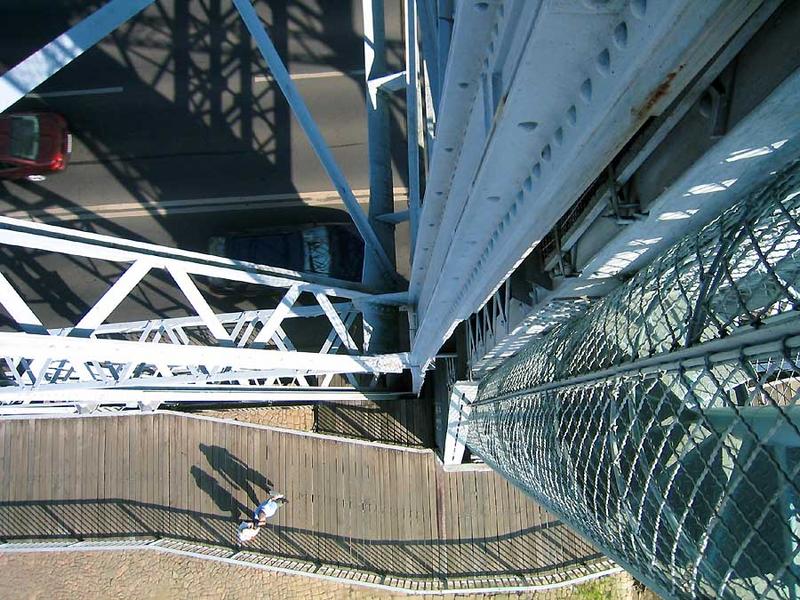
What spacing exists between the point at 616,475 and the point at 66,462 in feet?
47.4

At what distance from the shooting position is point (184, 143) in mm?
14008

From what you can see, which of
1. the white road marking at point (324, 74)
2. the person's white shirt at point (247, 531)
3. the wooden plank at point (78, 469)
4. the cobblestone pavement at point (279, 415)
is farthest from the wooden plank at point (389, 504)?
the white road marking at point (324, 74)

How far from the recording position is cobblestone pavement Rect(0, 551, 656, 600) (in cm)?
1385

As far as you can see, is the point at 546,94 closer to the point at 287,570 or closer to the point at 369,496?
the point at 369,496

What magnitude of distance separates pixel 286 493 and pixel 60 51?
1155 cm

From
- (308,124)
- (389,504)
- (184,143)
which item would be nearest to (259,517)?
(389,504)

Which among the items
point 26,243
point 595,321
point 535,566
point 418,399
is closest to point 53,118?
point 26,243

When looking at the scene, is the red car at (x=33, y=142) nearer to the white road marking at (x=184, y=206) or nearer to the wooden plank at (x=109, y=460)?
the white road marking at (x=184, y=206)

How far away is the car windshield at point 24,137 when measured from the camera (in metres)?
13.3

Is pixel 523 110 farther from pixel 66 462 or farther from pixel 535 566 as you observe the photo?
pixel 66 462

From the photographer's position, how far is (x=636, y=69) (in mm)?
2121

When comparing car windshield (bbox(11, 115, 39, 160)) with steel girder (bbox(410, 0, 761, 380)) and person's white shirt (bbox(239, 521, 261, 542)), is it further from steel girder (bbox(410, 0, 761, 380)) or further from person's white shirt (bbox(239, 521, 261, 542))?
steel girder (bbox(410, 0, 761, 380))

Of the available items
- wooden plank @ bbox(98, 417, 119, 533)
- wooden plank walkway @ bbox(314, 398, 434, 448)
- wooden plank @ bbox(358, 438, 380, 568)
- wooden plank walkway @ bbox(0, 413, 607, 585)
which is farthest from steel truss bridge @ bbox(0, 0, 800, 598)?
wooden plank @ bbox(98, 417, 119, 533)

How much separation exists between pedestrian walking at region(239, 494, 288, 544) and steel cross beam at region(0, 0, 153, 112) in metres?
11.0
